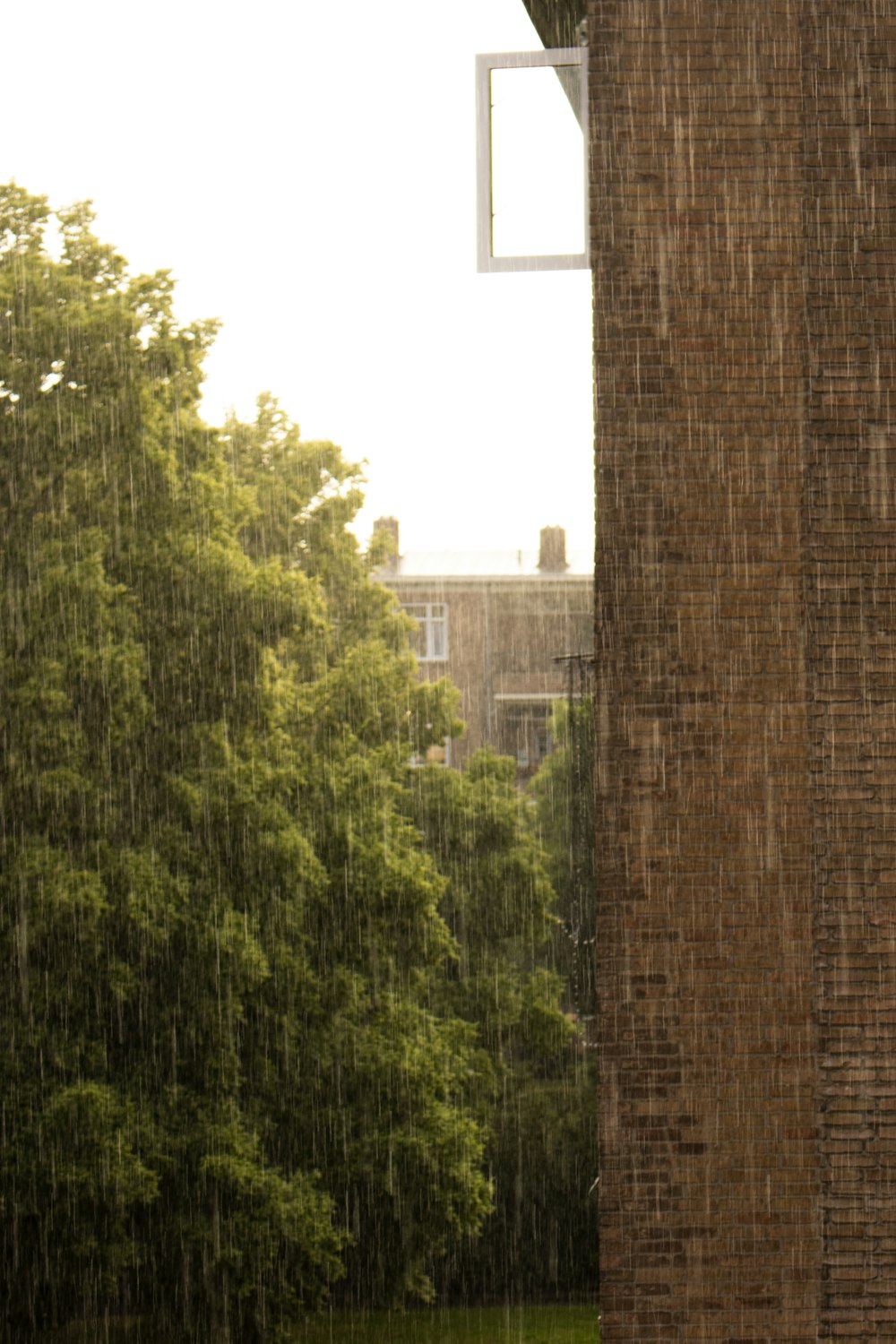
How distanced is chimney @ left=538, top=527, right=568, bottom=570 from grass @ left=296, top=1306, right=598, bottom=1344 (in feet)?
80.4

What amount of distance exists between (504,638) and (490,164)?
37188 millimetres

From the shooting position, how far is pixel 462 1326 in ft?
83.3

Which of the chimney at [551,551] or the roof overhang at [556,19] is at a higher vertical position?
the roof overhang at [556,19]

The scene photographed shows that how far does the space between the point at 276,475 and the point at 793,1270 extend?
18.1 m

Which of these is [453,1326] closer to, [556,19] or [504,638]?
[556,19]

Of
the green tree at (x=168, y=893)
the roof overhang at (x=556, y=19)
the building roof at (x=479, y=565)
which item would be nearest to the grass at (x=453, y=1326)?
the green tree at (x=168, y=893)

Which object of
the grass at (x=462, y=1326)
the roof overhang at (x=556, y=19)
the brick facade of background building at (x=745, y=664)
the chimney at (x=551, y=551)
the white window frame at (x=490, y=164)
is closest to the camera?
the brick facade of background building at (x=745, y=664)

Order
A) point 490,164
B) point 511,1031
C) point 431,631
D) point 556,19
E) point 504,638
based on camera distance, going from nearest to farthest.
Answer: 1. point 490,164
2. point 556,19
3. point 511,1031
4. point 504,638
5. point 431,631

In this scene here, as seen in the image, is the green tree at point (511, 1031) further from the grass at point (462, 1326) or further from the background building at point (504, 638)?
the background building at point (504, 638)

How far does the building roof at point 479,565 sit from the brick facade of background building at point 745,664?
38910 mm

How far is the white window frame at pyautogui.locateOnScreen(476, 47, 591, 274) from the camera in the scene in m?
8.04

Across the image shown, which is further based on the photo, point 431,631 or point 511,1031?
point 431,631

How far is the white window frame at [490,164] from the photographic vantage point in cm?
804

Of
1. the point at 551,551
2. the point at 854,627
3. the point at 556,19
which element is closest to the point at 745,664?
the point at 854,627
